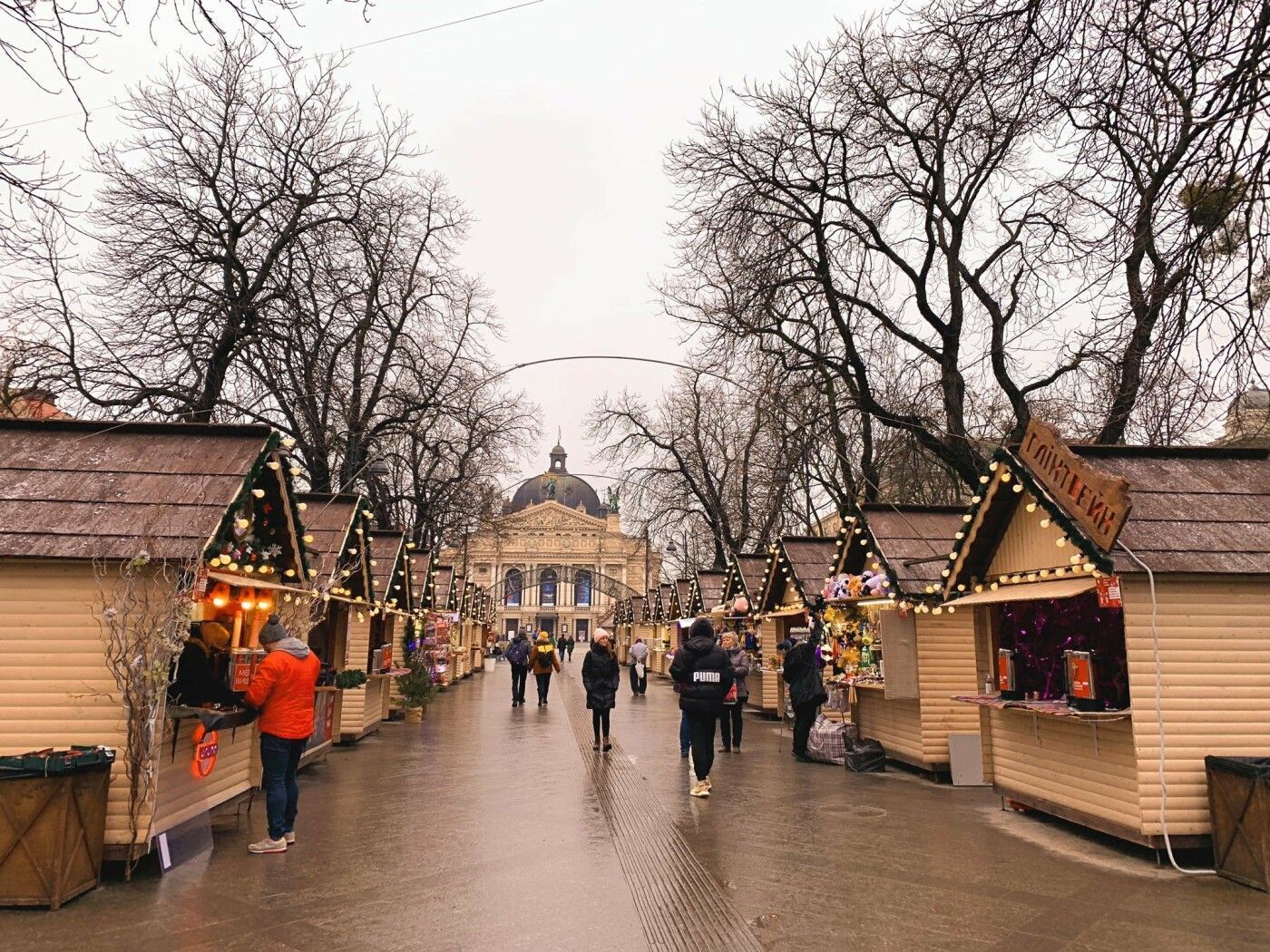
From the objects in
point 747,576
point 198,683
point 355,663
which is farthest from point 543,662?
point 198,683

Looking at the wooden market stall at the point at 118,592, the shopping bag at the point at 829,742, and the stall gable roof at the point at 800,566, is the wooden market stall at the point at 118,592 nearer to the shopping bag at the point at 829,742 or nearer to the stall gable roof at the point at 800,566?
the shopping bag at the point at 829,742

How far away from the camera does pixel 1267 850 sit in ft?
21.9

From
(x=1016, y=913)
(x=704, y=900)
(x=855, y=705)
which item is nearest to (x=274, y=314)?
(x=855, y=705)

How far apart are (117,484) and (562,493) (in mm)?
135429

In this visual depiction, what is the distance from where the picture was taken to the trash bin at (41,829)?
6.11 metres

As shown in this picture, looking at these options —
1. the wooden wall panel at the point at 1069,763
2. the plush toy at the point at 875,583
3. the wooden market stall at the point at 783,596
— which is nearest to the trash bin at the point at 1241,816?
the wooden wall panel at the point at 1069,763

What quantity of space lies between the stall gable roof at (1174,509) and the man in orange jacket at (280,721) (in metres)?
7.19

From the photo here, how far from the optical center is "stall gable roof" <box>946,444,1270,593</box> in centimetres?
781

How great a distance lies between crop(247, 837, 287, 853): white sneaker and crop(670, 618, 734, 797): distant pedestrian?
4687mm

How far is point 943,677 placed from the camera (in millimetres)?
12664

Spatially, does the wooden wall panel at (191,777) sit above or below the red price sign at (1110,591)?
below

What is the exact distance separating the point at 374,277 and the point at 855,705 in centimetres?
1480

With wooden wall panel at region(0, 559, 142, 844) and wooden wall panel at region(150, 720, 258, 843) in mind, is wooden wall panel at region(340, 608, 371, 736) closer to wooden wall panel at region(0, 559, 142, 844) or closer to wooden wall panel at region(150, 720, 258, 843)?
wooden wall panel at region(150, 720, 258, 843)

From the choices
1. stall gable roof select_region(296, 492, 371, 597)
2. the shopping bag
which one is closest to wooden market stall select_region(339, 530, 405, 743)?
stall gable roof select_region(296, 492, 371, 597)
